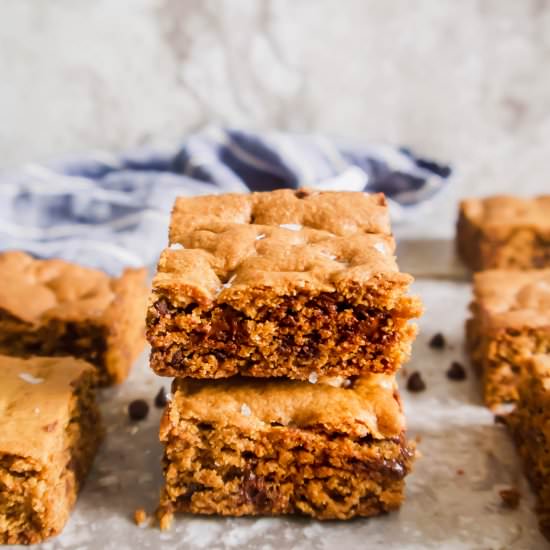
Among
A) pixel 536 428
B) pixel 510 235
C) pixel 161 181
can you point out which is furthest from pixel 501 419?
pixel 161 181

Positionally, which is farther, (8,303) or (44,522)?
(8,303)

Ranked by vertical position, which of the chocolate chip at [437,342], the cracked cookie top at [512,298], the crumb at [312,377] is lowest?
the crumb at [312,377]

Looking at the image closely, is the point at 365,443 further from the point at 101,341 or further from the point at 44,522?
the point at 101,341

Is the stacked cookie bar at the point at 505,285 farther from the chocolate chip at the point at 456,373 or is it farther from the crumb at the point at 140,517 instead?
the crumb at the point at 140,517

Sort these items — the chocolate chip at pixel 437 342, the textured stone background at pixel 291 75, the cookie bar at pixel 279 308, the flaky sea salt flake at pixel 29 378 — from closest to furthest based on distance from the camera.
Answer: the cookie bar at pixel 279 308 < the flaky sea salt flake at pixel 29 378 < the chocolate chip at pixel 437 342 < the textured stone background at pixel 291 75

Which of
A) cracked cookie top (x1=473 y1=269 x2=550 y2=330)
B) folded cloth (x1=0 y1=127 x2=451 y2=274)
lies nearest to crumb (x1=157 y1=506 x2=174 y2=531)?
cracked cookie top (x1=473 y1=269 x2=550 y2=330)

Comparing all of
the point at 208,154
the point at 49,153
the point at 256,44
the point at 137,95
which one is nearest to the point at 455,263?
the point at 208,154

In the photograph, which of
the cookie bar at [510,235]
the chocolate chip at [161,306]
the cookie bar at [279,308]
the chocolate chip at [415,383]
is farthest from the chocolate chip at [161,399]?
the cookie bar at [510,235]
